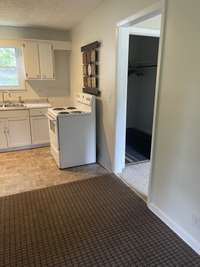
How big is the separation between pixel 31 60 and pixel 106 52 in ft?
6.47

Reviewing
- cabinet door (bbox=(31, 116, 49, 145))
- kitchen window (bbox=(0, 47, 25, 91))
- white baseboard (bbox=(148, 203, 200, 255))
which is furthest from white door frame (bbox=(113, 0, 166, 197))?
kitchen window (bbox=(0, 47, 25, 91))

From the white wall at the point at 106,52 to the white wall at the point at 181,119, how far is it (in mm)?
756

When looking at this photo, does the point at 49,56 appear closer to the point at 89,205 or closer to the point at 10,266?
the point at 89,205

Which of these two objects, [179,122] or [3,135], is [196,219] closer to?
[179,122]

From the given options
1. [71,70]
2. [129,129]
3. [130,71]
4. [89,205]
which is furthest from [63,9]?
[129,129]

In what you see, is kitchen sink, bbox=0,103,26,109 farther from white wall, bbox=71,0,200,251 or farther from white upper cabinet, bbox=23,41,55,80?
white wall, bbox=71,0,200,251

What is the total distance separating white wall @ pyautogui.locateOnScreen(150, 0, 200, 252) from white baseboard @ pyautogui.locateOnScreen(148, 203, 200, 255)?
1.3 inches

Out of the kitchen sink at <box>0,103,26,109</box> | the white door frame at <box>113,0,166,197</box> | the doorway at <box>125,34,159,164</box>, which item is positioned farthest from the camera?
the doorway at <box>125,34,159,164</box>

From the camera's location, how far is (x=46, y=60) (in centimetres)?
439

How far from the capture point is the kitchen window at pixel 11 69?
437 centimetres

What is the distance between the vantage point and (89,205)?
8.13 feet

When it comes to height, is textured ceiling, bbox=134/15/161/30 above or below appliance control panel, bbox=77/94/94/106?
above

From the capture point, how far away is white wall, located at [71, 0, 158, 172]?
2703mm

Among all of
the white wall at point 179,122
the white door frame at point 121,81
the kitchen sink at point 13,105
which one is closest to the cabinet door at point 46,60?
the kitchen sink at point 13,105
